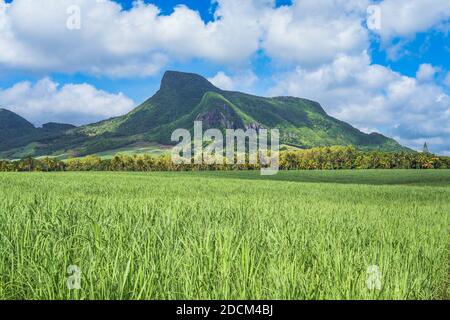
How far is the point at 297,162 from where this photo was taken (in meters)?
135

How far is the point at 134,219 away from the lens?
784 centimetres

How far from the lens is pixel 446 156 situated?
419 ft

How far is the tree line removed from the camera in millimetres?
123938

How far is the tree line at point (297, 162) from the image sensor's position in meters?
124
